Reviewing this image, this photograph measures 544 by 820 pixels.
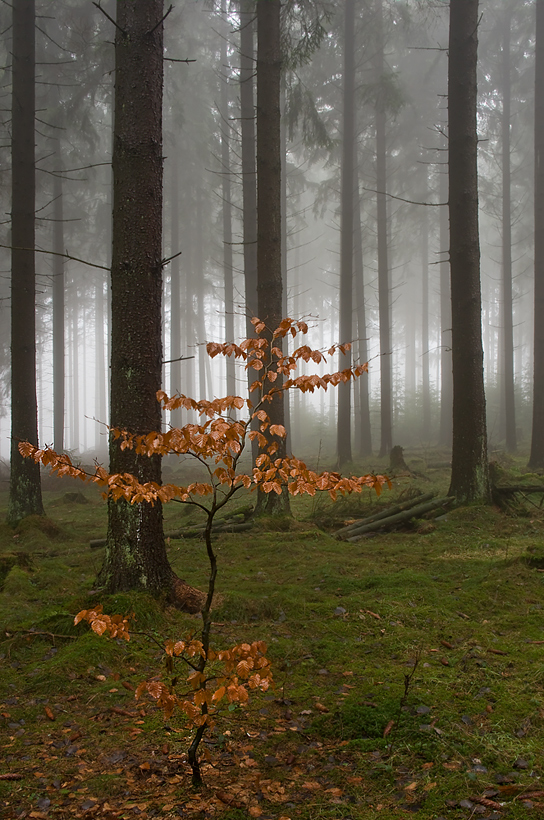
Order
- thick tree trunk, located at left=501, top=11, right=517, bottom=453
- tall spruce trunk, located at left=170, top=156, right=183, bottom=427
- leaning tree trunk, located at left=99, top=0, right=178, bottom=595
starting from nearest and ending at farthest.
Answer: leaning tree trunk, located at left=99, top=0, right=178, bottom=595
thick tree trunk, located at left=501, top=11, right=517, bottom=453
tall spruce trunk, located at left=170, top=156, right=183, bottom=427

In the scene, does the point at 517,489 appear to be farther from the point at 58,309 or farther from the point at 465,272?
the point at 58,309

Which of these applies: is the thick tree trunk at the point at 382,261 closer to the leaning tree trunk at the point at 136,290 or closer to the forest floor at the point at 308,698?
the forest floor at the point at 308,698

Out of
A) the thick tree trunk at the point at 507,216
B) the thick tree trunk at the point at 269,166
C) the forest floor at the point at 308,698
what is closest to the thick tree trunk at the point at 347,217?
the thick tree trunk at the point at 507,216

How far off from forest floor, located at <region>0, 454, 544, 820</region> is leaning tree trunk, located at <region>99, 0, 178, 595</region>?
42 centimetres

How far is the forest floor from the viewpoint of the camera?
2.72 meters

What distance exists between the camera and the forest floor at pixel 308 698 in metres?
2.72

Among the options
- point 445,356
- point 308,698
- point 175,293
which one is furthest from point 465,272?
point 445,356

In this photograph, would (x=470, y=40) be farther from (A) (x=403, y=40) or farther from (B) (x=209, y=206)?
(B) (x=209, y=206)

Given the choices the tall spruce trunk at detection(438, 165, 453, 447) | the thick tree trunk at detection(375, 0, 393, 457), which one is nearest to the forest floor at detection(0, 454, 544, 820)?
the thick tree trunk at detection(375, 0, 393, 457)

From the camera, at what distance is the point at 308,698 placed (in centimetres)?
A: 371

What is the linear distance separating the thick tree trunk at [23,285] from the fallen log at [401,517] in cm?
548

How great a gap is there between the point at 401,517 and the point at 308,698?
5276mm

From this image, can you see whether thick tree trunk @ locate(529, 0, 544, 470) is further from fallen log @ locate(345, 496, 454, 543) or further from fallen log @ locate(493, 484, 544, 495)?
fallen log @ locate(345, 496, 454, 543)

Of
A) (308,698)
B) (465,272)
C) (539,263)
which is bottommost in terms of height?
(308,698)
